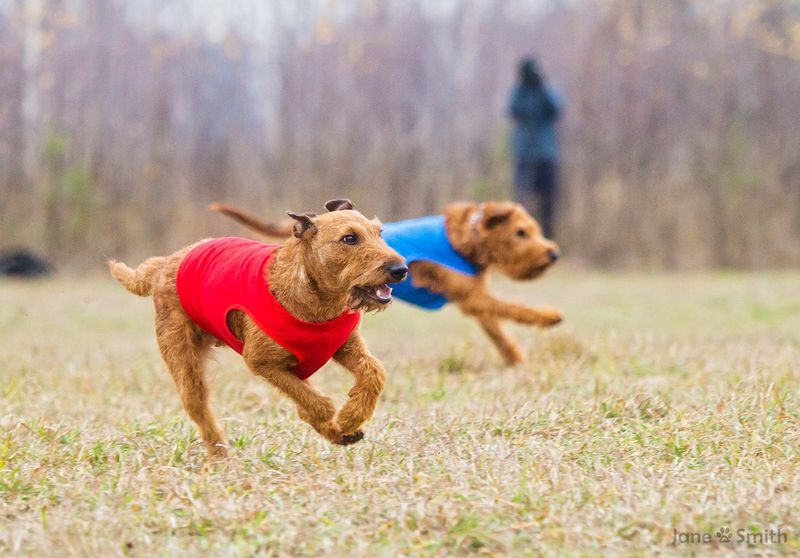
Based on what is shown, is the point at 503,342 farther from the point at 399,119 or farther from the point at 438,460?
the point at 399,119

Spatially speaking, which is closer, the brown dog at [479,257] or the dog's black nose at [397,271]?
the dog's black nose at [397,271]

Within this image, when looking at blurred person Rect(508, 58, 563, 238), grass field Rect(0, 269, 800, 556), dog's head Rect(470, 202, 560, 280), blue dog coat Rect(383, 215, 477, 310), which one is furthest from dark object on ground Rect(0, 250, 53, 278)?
dog's head Rect(470, 202, 560, 280)

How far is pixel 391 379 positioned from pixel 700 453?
2.41 m

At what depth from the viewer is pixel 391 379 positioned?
5.62 m

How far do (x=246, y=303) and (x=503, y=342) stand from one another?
2.87 metres

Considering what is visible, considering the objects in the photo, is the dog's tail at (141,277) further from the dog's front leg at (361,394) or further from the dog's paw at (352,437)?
the dog's paw at (352,437)

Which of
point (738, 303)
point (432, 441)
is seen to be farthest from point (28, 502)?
point (738, 303)

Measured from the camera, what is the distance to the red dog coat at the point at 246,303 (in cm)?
359

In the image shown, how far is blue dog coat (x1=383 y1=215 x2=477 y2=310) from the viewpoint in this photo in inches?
228

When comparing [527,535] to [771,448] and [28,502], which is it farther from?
[28,502]

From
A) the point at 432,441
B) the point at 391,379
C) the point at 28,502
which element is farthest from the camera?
the point at 391,379

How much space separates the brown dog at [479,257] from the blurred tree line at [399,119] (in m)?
8.57

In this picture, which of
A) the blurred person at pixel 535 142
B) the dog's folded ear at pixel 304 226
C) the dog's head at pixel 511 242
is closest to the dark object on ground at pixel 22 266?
the blurred person at pixel 535 142

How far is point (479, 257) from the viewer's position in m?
6.17
